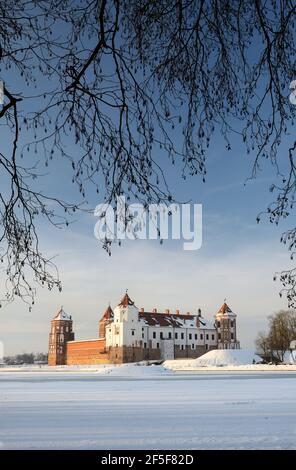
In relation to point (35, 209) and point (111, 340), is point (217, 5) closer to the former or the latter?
point (35, 209)

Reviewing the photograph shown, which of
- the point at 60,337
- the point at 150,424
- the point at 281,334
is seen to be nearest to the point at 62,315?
the point at 60,337

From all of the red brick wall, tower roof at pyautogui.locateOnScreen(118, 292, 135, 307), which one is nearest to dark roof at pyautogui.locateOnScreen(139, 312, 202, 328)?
tower roof at pyautogui.locateOnScreen(118, 292, 135, 307)

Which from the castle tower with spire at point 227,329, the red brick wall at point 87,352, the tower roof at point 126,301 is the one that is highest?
the tower roof at point 126,301

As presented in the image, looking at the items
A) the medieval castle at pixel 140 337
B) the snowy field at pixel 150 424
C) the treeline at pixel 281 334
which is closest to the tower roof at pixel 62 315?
the medieval castle at pixel 140 337

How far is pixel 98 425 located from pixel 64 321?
9079 cm

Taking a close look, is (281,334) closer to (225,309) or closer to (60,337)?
(225,309)

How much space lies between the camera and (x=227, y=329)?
309 feet

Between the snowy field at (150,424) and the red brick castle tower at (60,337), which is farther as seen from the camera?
the red brick castle tower at (60,337)

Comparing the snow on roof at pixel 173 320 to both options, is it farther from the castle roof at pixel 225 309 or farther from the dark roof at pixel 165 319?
the castle roof at pixel 225 309

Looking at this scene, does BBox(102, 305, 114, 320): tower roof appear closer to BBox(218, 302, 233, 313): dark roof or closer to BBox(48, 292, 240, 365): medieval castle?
BBox(48, 292, 240, 365): medieval castle

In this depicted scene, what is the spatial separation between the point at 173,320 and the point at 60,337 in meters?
21.2

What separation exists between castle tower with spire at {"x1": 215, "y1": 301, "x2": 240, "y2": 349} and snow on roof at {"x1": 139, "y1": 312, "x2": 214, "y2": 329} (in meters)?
3.73

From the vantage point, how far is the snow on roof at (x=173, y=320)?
91006 millimetres
